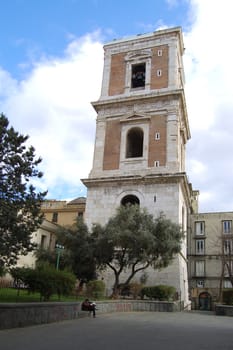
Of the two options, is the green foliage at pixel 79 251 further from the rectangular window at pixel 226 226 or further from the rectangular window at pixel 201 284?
the rectangular window at pixel 226 226

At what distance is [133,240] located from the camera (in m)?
23.1

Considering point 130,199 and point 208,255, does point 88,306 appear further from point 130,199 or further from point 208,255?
point 208,255

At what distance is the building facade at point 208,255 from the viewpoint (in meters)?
44.7

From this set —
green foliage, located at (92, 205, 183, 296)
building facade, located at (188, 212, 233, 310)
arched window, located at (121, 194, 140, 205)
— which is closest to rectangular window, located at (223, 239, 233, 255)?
building facade, located at (188, 212, 233, 310)

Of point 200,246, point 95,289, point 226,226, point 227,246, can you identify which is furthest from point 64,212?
point 95,289

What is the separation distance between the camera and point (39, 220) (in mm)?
15086

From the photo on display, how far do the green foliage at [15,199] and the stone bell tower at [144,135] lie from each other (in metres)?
17.1

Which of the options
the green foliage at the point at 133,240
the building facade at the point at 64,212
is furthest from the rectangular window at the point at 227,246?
the green foliage at the point at 133,240

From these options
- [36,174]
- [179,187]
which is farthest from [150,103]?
[36,174]

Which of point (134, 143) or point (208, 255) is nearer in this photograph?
point (134, 143)

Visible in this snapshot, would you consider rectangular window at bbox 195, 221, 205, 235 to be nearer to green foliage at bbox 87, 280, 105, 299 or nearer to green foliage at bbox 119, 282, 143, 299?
green foliage at bbox 119, 282, 143, 299

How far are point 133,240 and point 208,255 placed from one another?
85.7ft

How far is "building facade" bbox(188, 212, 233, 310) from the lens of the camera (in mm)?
44688

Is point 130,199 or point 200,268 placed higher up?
point 130,199
